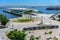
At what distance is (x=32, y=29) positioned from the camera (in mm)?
16766

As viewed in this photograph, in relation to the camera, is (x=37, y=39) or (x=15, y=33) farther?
(x=37, y=39)

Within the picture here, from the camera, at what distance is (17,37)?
1138cm

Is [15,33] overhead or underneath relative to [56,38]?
overhead

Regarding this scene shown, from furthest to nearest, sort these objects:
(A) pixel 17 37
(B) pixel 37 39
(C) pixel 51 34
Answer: (C) pixel 51 34 → (B) pixel 37 39 → (A) pixel 17 37

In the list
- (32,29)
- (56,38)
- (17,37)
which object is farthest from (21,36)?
(32,29)

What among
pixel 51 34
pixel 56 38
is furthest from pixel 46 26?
pixel 56 38

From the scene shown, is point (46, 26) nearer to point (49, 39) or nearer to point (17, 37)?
point (49, 39)

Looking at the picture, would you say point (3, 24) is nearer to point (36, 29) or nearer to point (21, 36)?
point (36, 29)

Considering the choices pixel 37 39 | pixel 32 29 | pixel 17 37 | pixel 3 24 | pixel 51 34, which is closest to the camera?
pixel 17 37

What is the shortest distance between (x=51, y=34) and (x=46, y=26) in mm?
2912

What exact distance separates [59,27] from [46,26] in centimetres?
103

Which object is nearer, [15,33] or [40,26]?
[15,33]

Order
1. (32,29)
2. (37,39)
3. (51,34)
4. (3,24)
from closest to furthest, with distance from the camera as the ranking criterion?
(37,39)
(51,34)
(32,29)
(3,24)

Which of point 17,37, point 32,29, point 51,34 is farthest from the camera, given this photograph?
point 32,29
